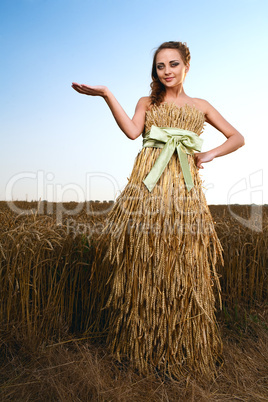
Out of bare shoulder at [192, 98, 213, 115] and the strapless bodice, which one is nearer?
the strapless bodice

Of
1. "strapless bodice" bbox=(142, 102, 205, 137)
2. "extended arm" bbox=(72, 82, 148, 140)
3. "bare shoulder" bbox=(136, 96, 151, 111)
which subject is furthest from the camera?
"bare shoulder" bbox=(136, 96, 151, 111)

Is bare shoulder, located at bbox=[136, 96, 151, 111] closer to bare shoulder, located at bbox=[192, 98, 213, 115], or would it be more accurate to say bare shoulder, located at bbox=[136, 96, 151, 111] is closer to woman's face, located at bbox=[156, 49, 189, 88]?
woman's face, located at bbox=[156, 49, 189, 88]

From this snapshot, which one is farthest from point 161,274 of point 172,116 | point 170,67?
point 170,67

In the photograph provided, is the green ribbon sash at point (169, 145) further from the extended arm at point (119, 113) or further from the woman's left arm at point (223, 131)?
the woman's left arm at point (223, 131)

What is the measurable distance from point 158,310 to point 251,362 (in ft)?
3.37

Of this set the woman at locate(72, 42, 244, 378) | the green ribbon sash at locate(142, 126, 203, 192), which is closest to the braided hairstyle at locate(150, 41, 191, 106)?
the woman at locate(72, 42, 244, 378)

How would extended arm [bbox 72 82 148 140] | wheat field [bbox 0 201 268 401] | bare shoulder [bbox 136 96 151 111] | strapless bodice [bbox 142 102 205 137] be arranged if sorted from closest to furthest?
wheat field [bbox 0 201 268 401]
extended arm [bbox 72 82 148 140]
strapless bodice [bbox 142 102 205 137]
bare shoulder [bbox 136 96 151 111]

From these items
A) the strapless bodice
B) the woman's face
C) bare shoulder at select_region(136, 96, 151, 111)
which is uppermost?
the woman's face

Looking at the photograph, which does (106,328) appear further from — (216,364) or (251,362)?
(251,362)

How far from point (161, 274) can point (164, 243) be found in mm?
179

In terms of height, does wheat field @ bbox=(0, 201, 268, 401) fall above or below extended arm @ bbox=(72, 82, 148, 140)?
below

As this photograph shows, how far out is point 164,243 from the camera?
2.13 m

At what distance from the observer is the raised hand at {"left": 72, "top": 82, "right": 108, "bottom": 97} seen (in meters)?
2.22

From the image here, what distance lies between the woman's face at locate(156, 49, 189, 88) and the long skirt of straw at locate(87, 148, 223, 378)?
51 cm
